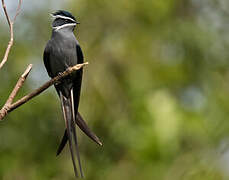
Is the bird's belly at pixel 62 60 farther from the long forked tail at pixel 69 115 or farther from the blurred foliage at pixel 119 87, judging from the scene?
the blurred foliage at pixel 119 87

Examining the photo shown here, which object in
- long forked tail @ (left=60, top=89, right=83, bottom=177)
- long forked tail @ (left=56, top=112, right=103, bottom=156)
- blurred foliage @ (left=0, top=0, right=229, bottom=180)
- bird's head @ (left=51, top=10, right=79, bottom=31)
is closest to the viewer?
long forked tail @ (left=56, top=112, right=103, bottom=156)

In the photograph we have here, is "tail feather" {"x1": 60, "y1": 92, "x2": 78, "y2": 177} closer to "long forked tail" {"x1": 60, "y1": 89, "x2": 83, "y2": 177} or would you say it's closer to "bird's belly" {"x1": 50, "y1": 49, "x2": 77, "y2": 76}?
"long forked tail" {"x1": 60, "y1": 89, "x2": 83, "y2": 177}

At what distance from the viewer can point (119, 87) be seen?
634 centimetres

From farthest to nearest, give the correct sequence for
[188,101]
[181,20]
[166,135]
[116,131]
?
[181,20], [116,131], [188,101], [166,135]

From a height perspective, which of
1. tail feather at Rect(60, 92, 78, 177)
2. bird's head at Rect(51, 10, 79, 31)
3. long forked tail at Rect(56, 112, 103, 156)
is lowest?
long forked tail at Rect(56, 112, 103, 156)

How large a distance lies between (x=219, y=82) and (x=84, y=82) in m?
1.43

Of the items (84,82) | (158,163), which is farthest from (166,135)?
(84,82)

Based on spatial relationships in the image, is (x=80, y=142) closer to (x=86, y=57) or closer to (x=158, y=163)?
(x=86, y=57)

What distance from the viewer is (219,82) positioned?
21.4 ft

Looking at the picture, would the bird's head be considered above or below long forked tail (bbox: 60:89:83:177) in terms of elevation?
above

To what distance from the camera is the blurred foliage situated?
234 inches

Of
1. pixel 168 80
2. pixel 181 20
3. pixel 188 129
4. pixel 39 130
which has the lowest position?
pixel 39 130

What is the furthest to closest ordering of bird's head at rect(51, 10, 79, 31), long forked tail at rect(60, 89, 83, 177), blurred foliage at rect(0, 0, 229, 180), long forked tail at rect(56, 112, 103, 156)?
blurred foliage at rect(0, 0, 229, 180) < bird's head at rect(51, 10, 79, 31) < long forked tail at rect(60, 89, 83, 177) < long forked tail at rect(56, 112, 103, 156)

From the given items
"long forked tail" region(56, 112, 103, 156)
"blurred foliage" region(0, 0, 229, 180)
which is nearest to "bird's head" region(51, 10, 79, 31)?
"long forked tail" region(56, 112, 103, 156)
